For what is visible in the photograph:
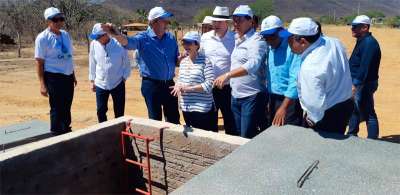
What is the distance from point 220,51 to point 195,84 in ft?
1.70

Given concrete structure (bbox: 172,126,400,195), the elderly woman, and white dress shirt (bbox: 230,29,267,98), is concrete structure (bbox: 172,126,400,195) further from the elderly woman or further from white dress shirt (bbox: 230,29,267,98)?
the elderly woman

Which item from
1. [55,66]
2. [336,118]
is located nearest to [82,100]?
[55,66]

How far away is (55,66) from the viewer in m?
5.28

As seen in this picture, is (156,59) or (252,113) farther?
(156,59)

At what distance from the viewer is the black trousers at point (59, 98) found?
5.30m

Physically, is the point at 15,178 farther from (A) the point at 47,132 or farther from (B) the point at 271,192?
(B) the point at 271,192

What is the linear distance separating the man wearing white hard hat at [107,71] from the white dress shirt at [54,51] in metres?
0.32

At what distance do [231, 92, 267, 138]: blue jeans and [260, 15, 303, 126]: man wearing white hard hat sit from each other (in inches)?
4.6

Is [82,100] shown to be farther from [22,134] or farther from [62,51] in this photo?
[22,134]

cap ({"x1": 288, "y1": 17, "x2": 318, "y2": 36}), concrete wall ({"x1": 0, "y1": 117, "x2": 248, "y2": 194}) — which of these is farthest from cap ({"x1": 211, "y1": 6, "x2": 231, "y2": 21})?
cap ({"x1": 288, "y1": 17, "x2": 318, "y2": 36})

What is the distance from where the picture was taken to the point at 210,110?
439 cm

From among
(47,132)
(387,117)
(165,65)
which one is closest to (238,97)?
(165,65)

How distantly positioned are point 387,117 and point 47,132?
20.1ft

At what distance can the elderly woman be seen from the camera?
13.7 feet
